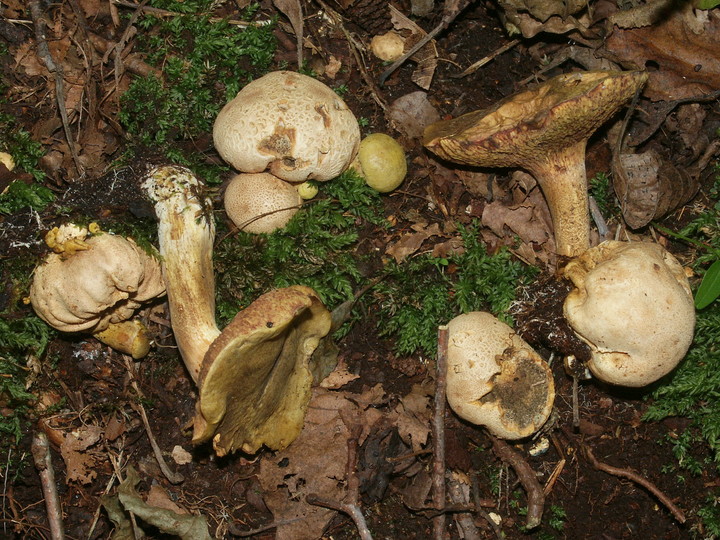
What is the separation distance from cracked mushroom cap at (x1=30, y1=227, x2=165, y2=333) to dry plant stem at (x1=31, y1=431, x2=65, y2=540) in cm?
74

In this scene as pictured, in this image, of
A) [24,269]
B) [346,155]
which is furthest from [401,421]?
[24,269]

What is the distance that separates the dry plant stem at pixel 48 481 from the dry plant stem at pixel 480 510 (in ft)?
8.01

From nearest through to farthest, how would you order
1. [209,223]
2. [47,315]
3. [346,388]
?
[47,315] < [209,223] < [346,388]

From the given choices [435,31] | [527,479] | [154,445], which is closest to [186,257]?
[154,445]

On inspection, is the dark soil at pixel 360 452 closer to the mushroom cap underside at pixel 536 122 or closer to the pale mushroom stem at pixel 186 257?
the pale mushroom stem at pixel 186 257

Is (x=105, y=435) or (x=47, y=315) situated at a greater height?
(x=47, y=315)

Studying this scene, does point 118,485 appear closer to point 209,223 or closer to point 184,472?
point 184,472

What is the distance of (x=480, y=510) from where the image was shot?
3.53 m

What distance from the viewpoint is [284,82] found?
3494 millimetres

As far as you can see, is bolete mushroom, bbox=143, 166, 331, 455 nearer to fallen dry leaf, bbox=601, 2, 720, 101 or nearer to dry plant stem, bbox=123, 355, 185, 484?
dry plant stem, bbox=123, 355, 185, 484

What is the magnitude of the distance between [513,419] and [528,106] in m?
1.84

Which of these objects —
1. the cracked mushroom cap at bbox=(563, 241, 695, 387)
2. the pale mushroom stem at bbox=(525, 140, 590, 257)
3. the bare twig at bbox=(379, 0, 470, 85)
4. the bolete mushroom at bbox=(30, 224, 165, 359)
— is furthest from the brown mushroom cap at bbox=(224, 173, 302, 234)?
the cracked mushroom cap at bbox=(563, 241, 695, 387)

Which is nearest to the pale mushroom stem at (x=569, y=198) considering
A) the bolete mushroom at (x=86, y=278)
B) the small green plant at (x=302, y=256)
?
the small green plant at (x=302, y=256)

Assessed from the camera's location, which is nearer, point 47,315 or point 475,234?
point 47,315
